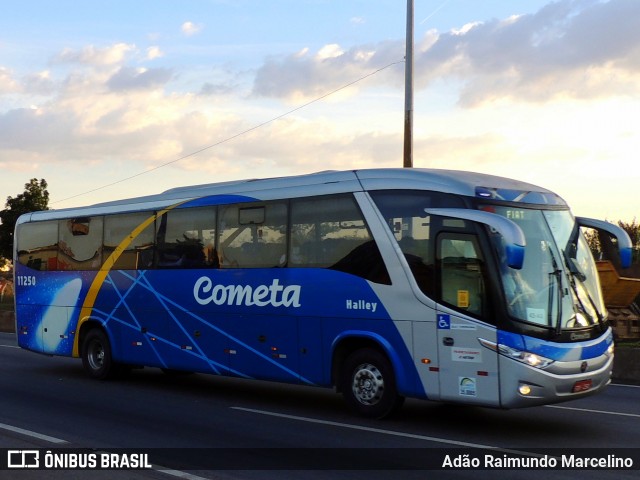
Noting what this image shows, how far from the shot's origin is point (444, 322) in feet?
36.1

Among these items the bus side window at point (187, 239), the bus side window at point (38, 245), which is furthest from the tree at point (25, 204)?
the bus side window at point (187, 239)

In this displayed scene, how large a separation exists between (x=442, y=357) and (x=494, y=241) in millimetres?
1524

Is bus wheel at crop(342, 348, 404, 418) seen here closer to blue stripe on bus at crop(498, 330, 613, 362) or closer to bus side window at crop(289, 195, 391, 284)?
bus side window at crop(289, 195, 391, 284)

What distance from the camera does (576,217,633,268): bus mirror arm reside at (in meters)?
11.5

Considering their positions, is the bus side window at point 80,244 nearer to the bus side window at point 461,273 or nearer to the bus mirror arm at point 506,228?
the bus side window at point 461,273

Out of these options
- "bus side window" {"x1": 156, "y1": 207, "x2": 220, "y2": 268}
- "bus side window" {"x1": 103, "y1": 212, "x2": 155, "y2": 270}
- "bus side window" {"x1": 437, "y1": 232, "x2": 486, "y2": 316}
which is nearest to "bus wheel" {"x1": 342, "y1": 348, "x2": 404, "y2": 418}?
"bus side window" {"x1": 437, "y1": 232, "x2": 486, "y2": 316}

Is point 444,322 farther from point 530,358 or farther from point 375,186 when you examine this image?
point 375,186

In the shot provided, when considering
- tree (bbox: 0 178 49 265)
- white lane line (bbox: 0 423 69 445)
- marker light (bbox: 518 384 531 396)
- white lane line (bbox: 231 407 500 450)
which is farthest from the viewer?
tree (bbox: 0 178 49 265)

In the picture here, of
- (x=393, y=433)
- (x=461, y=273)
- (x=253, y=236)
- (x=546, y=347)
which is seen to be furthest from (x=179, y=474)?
(x=253, y=236)

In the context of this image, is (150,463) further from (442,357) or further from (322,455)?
(442,357)

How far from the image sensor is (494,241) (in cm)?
1065

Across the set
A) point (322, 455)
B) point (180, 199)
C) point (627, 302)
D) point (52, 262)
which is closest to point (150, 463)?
point (322, 455)

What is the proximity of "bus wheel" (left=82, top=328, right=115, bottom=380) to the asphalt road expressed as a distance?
97cm

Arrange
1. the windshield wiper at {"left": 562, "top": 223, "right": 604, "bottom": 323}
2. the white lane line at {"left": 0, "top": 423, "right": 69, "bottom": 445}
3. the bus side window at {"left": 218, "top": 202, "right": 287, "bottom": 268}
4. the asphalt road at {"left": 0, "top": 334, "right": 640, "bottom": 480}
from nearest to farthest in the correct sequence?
the asphalt road at {"left": 0, "top": 334, "right": 640, "bottom": 480}, the white lane line at {"left": 0, "top": 423, "right": 69, "bottom": 445}, the windshield wiper at {"left": 562, "top": 223, "right": 604, "bottom": 323}, the bus side window at {"left": 218, "top": 202, "right": 287, "bottom": 268}
